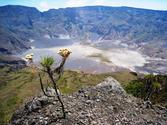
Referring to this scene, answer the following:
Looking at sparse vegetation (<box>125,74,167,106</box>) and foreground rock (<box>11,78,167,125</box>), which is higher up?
foreground rock (<box>11,78,167,125</box>)

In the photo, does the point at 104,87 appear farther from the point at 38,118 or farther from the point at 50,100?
the point at 38,118

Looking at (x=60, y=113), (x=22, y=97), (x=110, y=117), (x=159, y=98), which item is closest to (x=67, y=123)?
(x=60, y=113)

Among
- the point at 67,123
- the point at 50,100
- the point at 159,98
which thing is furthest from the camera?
the point at 159,98

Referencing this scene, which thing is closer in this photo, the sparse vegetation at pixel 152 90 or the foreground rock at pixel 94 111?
the foreground rock at pixel 94 111

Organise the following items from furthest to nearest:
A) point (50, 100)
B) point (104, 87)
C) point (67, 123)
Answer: point (104, 87) → point (50, 100) → point (67, 123)

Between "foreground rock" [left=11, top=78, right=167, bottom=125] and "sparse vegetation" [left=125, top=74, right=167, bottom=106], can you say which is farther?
"sparse vegetation" [left=125, top=74, right=167, bottom=106]

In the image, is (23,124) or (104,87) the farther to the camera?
(104,87)

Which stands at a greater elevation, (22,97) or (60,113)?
(60,113)

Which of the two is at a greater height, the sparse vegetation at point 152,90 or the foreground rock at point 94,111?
the foreground rock at point 94,111
